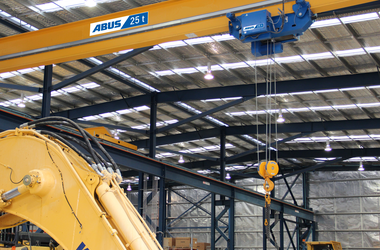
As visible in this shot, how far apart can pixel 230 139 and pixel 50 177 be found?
24.5 m

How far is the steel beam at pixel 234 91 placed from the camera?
17031 mm

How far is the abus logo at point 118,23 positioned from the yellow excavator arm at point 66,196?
4.84 metres

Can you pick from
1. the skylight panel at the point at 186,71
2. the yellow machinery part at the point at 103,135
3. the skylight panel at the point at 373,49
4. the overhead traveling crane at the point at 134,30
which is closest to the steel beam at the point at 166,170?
the yellow machinery part at the point at 103,135

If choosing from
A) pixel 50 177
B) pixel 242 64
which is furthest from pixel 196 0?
pixel 242 64

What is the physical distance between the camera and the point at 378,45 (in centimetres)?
1536

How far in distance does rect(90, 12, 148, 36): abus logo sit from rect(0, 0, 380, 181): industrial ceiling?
4.08m

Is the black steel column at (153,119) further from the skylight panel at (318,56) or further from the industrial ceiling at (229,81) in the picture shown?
the skylight panel at (318,56)

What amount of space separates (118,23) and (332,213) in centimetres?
2738

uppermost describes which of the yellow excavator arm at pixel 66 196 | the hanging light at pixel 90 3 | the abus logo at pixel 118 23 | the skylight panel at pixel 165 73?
the hanging light at pixel 90 3

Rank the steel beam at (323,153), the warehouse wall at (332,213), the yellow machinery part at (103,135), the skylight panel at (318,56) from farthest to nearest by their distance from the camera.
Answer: the warehouse wall at (332,213)
the steel beam at (323,153)
the skylight panel at (318,56)
the yellow machinery part at (103,135)

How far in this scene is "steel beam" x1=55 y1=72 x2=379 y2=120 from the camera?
1703cm

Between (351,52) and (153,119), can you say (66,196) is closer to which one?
(351,52)

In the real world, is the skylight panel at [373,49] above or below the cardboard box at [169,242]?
above

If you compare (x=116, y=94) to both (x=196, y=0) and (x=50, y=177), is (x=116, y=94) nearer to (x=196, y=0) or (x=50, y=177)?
(x=196, y=0)
